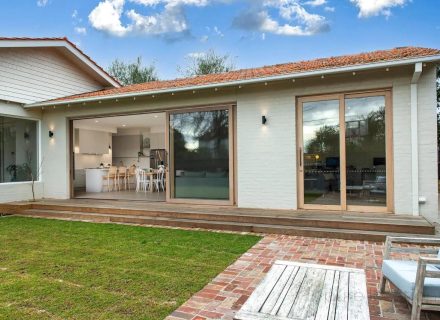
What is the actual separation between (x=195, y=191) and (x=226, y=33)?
22325 millimetres

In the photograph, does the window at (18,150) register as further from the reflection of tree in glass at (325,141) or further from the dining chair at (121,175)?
the reflection of tree in glass at (325,141)

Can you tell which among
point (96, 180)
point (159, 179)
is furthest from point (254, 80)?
point (96, 180)

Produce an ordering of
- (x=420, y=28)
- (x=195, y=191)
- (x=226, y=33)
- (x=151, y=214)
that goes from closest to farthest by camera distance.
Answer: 1. (x=151, y=214)
2. (x=195, y=191)
3. (x=420, y=28)
4. (x=226, y=33)

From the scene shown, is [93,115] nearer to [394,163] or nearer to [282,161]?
[282,161]

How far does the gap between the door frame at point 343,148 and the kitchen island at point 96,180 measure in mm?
7598

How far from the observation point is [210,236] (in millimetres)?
5562

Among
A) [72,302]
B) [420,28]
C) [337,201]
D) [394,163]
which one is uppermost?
[420,28]

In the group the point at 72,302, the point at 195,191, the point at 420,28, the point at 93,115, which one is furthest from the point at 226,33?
the point at 72,302

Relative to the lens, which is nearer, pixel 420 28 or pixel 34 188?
pixel 34 188

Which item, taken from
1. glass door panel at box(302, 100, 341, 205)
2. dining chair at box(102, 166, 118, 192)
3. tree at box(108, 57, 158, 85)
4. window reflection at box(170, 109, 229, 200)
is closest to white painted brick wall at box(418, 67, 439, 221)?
glass door panel at box(302, 100, 341, 205)

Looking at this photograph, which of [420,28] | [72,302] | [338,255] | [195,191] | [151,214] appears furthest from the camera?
[420,28]

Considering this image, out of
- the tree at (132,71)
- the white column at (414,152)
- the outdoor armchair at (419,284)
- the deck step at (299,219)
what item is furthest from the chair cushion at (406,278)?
the tree at (132,71)

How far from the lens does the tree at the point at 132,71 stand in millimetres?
25609

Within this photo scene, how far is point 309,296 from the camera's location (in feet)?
7.34
